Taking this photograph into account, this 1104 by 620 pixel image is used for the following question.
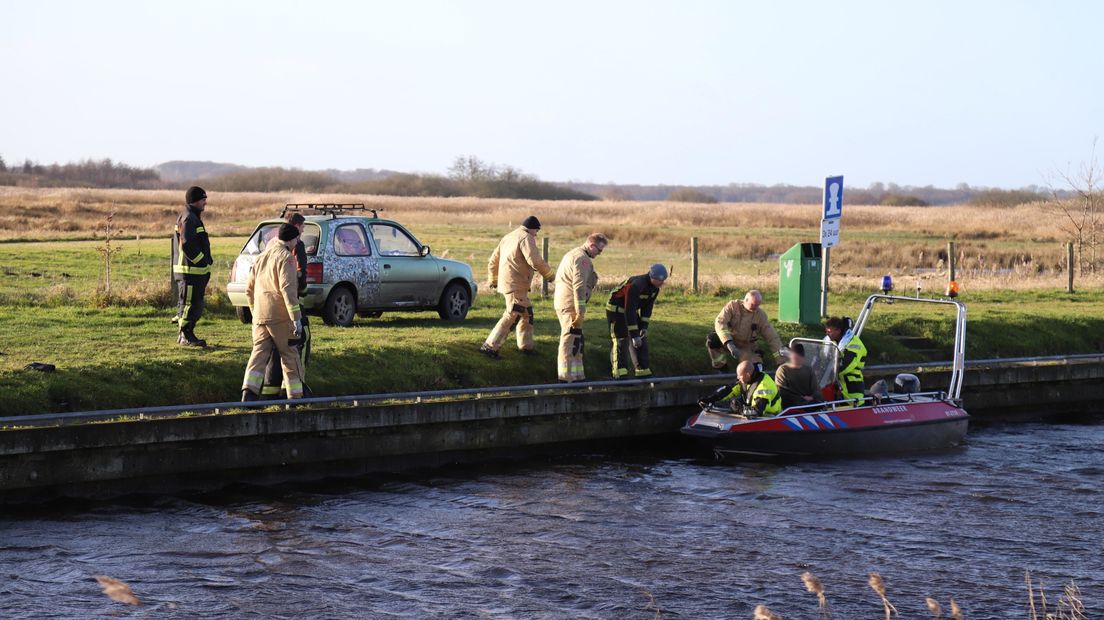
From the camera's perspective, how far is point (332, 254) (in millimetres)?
19484

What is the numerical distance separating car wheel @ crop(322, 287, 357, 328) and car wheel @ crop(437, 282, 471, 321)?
1769 mm

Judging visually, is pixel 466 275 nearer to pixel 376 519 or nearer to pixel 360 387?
pixel 360 387

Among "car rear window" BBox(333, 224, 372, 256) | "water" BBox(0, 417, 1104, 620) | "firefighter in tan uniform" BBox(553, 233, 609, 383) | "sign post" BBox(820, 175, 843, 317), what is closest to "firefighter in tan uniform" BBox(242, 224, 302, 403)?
"water" BBox(0, 417, 1104, 620)

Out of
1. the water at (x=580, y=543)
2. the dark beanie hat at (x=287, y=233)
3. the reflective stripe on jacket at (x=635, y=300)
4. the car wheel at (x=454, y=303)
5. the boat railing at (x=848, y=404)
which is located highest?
the dark beanie hat at (x=287, y=233)

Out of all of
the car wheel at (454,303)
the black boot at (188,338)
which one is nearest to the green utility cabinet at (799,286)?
the car wheel at (454,303)

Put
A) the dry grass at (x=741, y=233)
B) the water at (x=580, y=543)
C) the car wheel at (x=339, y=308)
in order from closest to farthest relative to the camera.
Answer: the water at (x=580, y=543)
the car wheel at (x=339, y=308)
the dry grass at (x=741, y=233)

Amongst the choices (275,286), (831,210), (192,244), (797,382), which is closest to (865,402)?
(797,382)

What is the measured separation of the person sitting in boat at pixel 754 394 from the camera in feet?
53.4

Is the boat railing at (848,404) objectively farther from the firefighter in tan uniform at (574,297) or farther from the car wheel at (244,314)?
the car wheel at (244,314)

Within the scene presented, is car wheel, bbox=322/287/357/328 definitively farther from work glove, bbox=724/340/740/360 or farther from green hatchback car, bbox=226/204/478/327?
work glove, bbox=724/340/740/360

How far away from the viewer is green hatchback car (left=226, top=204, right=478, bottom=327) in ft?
63.6

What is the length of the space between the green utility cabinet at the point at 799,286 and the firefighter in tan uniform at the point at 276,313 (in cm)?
952

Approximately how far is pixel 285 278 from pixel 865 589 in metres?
6.58

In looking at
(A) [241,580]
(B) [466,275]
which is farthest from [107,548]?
(B) [466,275]
